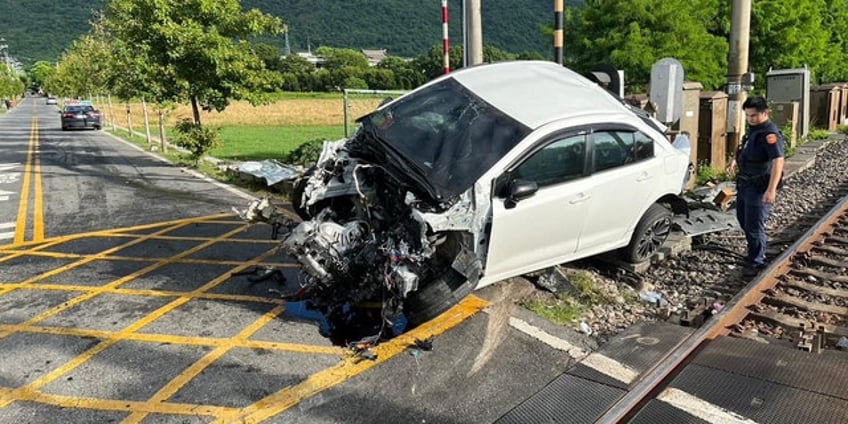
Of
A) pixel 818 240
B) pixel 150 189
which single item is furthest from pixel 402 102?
pixel 150 189

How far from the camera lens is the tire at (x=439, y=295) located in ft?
15.3

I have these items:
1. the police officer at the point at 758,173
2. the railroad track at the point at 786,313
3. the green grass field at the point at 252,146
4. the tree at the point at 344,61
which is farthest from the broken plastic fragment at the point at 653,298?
the tree at the point at 344,61

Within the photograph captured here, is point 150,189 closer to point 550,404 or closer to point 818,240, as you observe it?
point 550,404

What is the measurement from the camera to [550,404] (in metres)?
3.72

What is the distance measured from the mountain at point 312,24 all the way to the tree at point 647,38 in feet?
411

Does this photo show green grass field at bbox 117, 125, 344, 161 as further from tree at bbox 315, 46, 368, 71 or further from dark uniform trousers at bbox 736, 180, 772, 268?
tree at bbox 315, 46, 368, 71

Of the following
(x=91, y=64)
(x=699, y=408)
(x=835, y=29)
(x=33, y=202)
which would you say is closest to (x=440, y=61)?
(x=33, y=202)

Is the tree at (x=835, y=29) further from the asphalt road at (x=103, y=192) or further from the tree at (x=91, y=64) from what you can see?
the tree at (x=91, y=64)

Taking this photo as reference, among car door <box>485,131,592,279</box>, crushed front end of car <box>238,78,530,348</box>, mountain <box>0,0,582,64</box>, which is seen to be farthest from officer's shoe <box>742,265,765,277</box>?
mountain <box>0,0,582,64</box>

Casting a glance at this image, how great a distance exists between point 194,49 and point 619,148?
9.21m

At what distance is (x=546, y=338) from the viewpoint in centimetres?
489

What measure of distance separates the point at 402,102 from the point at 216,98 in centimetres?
759

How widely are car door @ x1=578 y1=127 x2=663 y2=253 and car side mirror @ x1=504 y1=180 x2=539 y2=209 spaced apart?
0.82 metres

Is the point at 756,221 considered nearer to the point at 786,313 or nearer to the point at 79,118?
the point at 786,313
